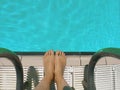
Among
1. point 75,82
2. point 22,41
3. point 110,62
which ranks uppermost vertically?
point 22,41

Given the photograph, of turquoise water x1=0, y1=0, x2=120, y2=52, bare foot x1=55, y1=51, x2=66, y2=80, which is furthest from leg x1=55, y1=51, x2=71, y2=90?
turquoise water x1=0, y1=0, x2=120, y2=52

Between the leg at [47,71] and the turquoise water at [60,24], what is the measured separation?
1.60 ft

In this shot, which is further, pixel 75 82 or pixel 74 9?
pixel 74 9

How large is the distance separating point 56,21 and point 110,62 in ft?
2.83

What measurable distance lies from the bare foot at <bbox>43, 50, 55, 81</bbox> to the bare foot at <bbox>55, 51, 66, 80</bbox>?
0.04 metres

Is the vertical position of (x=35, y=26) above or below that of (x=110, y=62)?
above

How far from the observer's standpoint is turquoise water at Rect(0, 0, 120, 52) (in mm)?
3494

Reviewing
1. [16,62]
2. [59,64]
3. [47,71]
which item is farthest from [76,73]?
[16,62]

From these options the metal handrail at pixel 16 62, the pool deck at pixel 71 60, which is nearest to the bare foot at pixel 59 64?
the pool deck at pixel 71 60

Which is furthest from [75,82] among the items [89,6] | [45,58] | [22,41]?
[89,6]

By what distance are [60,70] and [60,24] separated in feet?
3.09

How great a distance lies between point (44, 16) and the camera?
362 cm

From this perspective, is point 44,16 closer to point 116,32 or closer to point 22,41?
point 22,41

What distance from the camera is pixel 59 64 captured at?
2838 mm
